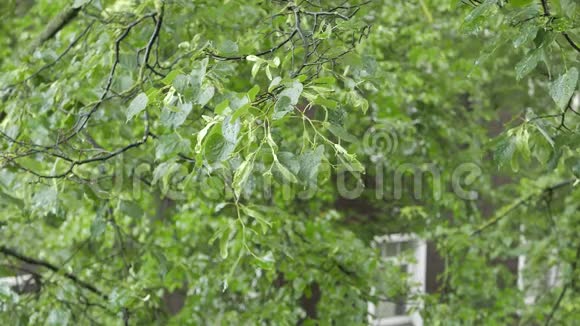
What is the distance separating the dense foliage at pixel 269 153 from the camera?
214 centimetres


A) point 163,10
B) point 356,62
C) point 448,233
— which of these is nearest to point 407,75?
point 448,233

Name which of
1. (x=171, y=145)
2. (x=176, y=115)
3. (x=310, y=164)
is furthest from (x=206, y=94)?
(x=171, y=145)

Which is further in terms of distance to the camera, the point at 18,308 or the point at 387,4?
the point at 387,4

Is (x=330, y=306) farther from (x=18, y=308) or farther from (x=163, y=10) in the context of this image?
(x=163, y=10)

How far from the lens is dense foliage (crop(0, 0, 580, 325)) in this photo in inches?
84.2

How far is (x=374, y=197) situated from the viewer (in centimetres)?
660

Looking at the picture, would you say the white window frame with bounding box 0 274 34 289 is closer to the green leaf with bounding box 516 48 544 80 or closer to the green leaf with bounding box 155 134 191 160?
the green leaf with bounding box 155 134 191 160

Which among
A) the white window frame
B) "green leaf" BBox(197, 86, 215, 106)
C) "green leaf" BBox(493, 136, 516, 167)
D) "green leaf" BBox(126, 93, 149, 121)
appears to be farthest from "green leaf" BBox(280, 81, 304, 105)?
the white window frame

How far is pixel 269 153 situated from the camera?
6.10 ft

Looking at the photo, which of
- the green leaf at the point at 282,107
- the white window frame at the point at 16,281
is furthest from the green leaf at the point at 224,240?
the white window frame at the point at 16,281

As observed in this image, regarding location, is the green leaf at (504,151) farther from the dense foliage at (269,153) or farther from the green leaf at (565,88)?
the green leaf at (565,88)

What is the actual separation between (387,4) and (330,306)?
7.61 feet

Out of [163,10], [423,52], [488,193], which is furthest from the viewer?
[488,193]

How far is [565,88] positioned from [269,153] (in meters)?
0.83
